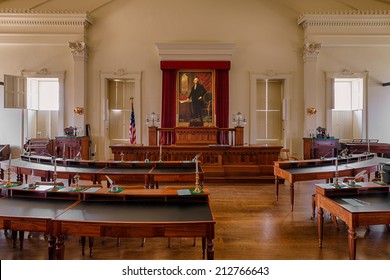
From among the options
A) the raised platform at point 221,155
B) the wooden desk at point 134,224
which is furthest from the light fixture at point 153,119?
Answer: the wooden desk at point 134,224

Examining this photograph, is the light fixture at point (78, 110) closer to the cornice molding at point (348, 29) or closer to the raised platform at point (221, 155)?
the raised platform at point (221, 155)

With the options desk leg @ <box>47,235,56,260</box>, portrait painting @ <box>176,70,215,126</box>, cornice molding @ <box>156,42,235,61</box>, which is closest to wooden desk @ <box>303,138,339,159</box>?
portrait painting @ <box>176,70,215,126</box>

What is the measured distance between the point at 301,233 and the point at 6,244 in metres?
3.92

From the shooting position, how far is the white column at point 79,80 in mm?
10966

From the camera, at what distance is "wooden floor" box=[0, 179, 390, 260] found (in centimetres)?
349

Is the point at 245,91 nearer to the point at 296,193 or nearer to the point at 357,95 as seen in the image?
the point at 357,95

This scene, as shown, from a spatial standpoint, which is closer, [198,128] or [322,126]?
[198,128]

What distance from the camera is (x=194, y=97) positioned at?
37.1 feet

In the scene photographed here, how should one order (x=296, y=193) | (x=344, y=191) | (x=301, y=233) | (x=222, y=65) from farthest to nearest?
(x=222, y=65)
(x=296, y=193)
(x=301, y=233)
(x=344, y=191)

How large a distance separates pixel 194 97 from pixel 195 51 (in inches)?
66.7

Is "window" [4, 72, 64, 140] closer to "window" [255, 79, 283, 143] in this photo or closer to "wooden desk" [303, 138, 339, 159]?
"window" [255, 79, 283, 143]

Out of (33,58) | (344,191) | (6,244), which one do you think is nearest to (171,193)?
(344,191)

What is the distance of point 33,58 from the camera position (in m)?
11.2

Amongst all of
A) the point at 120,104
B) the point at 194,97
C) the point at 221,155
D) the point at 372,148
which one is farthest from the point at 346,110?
the point at 120,104
